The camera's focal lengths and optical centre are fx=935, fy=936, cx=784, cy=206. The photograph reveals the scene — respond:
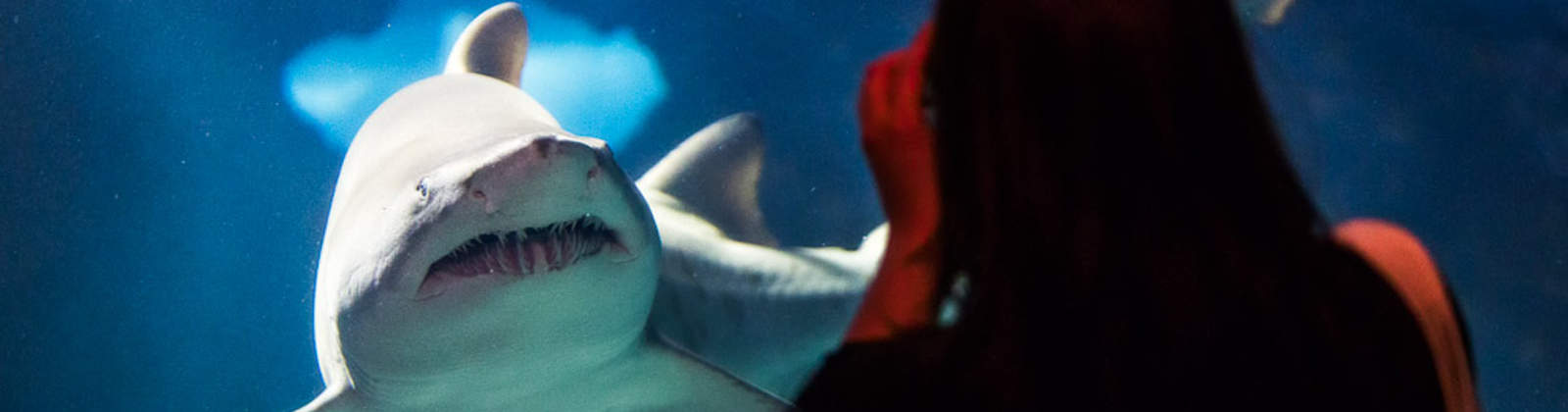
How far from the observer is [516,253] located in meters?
1.63

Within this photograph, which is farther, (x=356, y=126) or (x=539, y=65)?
(x=356, y=126)

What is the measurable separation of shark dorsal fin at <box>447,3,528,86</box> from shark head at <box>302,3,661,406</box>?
0.96 metres

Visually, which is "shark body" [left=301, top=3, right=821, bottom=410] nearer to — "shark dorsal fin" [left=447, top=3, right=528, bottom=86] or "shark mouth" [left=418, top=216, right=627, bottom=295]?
"shark mouth" [left=418, top=216, right=627, bottom=295]

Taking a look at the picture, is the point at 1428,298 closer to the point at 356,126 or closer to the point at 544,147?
the point at 544,147

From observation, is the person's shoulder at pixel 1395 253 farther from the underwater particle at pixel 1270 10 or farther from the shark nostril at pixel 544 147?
the underwater particle at pixel 1270 10

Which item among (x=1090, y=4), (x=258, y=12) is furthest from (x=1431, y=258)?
(x=258, y=12)

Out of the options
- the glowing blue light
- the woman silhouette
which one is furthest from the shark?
the glowing blue light

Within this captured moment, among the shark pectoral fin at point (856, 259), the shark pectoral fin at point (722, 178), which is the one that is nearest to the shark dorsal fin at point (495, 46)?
the shark pectoral fin at point (722, 178)

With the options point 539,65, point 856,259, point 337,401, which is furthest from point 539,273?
point 539,65

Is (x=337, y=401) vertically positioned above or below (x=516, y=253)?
below

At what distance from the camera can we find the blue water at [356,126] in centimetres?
357

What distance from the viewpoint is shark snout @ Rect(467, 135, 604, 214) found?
4.95ft

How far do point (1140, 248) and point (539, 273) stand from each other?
1240mm

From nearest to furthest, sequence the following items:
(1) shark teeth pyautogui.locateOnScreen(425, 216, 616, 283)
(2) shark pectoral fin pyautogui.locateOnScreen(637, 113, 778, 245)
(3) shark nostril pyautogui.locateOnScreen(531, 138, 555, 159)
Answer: (3) shark nostril pyautogui.locateOnScreen(531, 138, 555, 159), (1) shark teeth pyautogui.locateOnScreen(425, 216, 616, 283), (2) shark pectoral fin pyautogui.locateOnScreen(637, 113, 778, 245)
